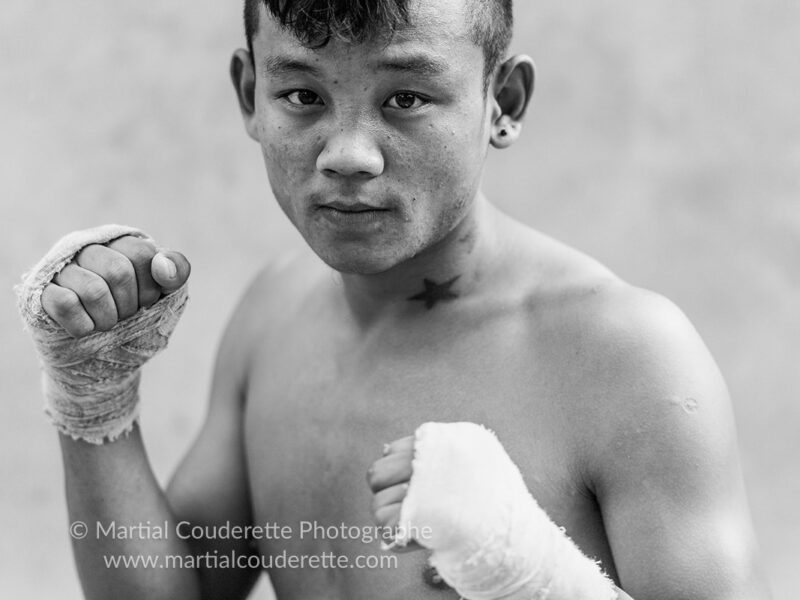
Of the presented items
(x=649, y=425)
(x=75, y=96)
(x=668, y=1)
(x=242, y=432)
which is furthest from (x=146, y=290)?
(x=668, y=1)

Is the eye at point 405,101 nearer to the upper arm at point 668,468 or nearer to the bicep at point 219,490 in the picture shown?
the upper arm at point 668,468

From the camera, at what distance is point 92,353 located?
135cm

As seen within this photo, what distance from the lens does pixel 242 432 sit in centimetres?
162

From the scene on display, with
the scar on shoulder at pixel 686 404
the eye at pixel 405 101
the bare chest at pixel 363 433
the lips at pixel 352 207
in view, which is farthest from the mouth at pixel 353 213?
the scar on shoulder at pixel 686 404

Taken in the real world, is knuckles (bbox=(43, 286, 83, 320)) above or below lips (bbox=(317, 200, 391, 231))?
below

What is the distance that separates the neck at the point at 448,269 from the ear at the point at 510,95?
0.08 m

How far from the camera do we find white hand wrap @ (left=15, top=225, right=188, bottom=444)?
4.23 feet

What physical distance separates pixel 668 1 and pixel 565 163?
35 cm

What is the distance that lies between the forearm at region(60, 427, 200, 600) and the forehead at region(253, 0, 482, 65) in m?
0.50

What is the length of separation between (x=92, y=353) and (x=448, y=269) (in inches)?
15.8

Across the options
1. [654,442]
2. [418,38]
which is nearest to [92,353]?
[418,38]

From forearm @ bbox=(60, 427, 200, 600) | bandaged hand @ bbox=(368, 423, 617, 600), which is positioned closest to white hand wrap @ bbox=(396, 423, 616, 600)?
bandaged hand @ bbox=(368, 423, 617, 600)

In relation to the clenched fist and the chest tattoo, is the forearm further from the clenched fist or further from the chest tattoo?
the chest tattoo

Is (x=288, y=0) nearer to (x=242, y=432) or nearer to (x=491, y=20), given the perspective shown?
(x=491, y=20)
